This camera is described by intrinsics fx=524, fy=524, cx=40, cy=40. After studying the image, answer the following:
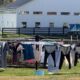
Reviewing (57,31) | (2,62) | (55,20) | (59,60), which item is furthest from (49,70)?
(55,20)

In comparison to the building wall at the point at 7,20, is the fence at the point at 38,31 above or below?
below

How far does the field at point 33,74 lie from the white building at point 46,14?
43874 millimetres

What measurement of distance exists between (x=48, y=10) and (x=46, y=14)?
1.87 feet

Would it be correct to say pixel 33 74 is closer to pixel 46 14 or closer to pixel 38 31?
pixel 38 31

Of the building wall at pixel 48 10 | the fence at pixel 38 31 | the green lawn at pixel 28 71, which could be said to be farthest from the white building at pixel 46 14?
the green lawn at pixel 28 71

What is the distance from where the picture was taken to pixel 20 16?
65250 mm

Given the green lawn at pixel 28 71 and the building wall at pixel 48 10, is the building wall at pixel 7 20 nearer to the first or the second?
the building wall at pixel 48 10

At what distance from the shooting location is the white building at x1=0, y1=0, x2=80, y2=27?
63.4 metres

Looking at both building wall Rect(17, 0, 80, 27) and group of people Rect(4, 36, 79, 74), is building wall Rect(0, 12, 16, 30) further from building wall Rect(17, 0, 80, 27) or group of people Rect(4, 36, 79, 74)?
group of people Rect(4, 36, 79, 74)

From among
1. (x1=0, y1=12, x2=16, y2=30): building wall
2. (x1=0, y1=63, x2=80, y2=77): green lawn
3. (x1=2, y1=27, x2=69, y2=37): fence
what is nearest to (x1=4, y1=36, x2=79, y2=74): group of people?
(x1=0, y1=63, x2=80, y2=77): green lawn

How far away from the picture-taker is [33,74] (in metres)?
15.9

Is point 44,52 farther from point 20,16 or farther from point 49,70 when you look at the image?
point 20,16

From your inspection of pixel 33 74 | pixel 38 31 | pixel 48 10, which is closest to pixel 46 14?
pixel 48 10

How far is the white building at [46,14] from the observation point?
6341cm
